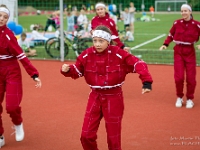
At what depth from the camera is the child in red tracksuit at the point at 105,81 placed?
187 inches

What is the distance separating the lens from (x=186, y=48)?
799cm

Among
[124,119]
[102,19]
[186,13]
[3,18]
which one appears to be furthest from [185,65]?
[3,18]

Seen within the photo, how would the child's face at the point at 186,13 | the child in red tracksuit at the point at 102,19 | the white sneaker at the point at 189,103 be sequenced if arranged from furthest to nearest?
the child in red tracksuit at the point at 102,19, the white sneaker at the point at 189,103, the child's face at the point at 186,13

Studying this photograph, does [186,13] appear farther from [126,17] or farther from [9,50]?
[126,17]

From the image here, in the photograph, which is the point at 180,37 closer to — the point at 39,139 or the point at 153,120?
the point at 153,120

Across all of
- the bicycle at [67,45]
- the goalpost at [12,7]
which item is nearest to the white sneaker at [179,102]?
the bicycle at [67,45]

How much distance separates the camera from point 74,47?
1448 cm

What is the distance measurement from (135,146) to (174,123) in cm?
137

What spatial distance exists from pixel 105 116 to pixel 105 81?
43cm

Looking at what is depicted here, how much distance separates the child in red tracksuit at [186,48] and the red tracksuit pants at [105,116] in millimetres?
3530

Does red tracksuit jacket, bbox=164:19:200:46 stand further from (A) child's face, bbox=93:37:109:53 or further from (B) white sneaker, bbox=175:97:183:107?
(A) child's face, bbox=93:37:109:53

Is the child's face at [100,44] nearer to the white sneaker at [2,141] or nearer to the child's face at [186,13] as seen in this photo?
the white sneaker at [2,141]

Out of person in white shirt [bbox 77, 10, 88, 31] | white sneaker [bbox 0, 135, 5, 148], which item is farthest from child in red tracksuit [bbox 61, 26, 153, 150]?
person in white shirt [bbox 77, 10, 88, 31]

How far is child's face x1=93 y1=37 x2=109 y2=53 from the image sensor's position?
4.71m
